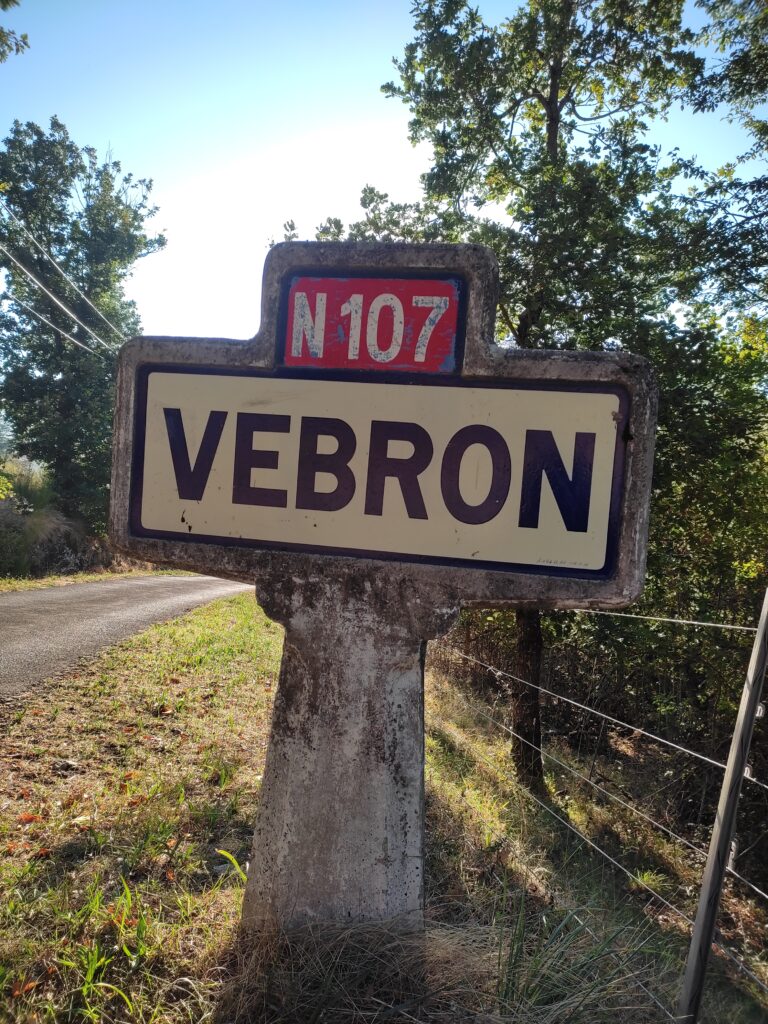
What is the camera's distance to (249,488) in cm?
222

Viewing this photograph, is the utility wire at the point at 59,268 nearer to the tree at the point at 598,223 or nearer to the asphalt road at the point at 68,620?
the asphalt road at the point at 68,620

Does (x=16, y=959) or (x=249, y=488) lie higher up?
(x=249, y=488)

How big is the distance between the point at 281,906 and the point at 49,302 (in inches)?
902

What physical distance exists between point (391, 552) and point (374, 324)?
767 mm

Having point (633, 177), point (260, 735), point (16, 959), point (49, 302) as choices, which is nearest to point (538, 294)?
point (633, 177)

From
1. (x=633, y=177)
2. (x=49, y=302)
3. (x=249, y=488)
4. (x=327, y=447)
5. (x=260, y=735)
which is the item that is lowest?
(x=260, y=735)

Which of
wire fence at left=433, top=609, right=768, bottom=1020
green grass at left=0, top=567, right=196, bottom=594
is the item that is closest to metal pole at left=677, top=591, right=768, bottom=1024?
wire fence at left=433, top=609, right=768, bottom=1020

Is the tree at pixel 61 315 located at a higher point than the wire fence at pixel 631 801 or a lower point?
higher

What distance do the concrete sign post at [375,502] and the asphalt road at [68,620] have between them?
3.97 metres

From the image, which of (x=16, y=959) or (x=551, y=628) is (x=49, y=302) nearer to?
(x=551, y=628)

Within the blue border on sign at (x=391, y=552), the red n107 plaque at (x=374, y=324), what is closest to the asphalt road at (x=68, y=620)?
the blue border on sign at (x=391, y=552)

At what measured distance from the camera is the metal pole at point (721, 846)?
2.02 metres

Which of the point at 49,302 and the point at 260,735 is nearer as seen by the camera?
the point at 260,735

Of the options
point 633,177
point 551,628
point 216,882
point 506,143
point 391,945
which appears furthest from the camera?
point 551,628
